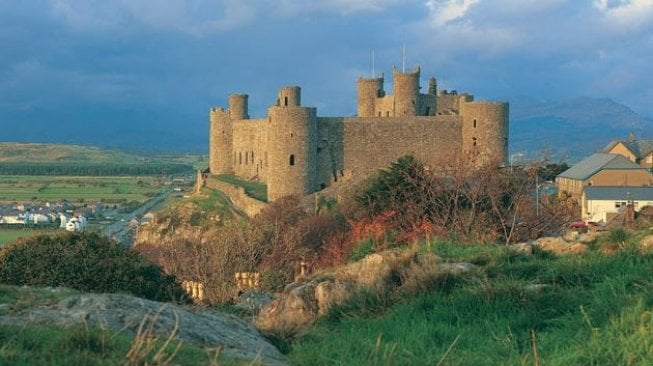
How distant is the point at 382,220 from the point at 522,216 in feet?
13.5

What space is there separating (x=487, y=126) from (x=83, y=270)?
28322 millimetres

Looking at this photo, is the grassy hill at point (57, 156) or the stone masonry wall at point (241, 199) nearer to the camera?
the stone masonry wall at point (241, 199)

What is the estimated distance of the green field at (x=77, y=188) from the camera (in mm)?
94375

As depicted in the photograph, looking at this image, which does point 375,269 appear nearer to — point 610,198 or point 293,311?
point 293,311

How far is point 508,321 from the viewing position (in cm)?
789

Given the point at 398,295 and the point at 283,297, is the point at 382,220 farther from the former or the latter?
the point at 398,295

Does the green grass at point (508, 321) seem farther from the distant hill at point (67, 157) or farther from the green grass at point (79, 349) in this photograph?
the distant hill at point (67, 157)

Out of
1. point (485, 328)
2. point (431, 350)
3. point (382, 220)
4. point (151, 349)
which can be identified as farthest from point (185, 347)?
point (382, 220)

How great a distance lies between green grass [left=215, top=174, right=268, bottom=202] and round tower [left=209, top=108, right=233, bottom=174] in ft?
2.51

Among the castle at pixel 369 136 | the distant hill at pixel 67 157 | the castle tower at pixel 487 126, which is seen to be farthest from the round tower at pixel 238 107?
the distant hill at pixel 67 157

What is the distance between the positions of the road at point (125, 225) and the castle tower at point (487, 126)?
16014 mm

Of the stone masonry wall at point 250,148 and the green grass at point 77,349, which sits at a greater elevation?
the stone masonry wall at point 250,148

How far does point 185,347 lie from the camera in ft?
20.9

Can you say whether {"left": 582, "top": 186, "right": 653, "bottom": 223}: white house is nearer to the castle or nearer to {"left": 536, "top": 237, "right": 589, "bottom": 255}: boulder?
the castle
